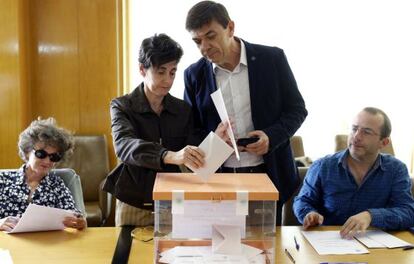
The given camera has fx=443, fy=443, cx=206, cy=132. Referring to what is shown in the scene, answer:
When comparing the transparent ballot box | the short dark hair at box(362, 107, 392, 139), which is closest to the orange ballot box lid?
the transparent ballot box

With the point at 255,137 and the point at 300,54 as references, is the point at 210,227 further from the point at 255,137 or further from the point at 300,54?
the point at 300,54

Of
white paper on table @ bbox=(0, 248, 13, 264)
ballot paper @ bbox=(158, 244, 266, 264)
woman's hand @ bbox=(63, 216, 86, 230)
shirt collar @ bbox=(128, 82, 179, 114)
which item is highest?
shirt collar @ bbox=(128, 82, 179, 114)

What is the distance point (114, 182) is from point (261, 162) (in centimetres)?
63

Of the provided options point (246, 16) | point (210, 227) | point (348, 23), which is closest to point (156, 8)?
point (246, 16)

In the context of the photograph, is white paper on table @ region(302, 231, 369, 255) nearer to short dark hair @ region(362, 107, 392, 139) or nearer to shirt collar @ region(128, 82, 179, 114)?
short dark hair @ region(362, 107, 392, 139)

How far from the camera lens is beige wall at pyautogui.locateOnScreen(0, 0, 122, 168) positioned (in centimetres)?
384

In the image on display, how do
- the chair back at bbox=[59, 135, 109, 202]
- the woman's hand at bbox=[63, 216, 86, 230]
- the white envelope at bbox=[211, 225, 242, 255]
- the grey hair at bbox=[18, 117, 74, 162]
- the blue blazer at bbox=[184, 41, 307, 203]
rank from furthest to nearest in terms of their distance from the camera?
the chair back at bbox=[59, 135, 109, 202]
the grey hair at bbox=[18, 117, 74, 162]
the blue blazer at bbox=[184, 41, 307, 203]
the woman's hand at bbox=[63, 216, 86, 230]
the white envelope at bbox=[211, 225, 242, 255]

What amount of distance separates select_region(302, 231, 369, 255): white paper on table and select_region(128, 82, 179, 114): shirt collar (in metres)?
0.74

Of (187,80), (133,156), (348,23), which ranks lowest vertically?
(133,156)

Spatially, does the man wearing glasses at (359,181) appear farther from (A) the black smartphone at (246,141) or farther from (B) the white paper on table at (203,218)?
Result: (B) the white paper on table at (203,218)

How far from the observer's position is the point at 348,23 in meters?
4.23

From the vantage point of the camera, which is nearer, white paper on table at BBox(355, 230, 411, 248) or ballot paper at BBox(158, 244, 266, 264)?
ballot paper at BBox(158, 244, 266, 264)

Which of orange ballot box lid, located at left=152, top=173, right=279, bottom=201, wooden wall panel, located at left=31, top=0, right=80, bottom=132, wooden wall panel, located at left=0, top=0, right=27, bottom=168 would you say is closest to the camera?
orange ballot box lid, located at left=152, top=173, right=279, bottom=201

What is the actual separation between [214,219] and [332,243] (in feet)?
1.90
